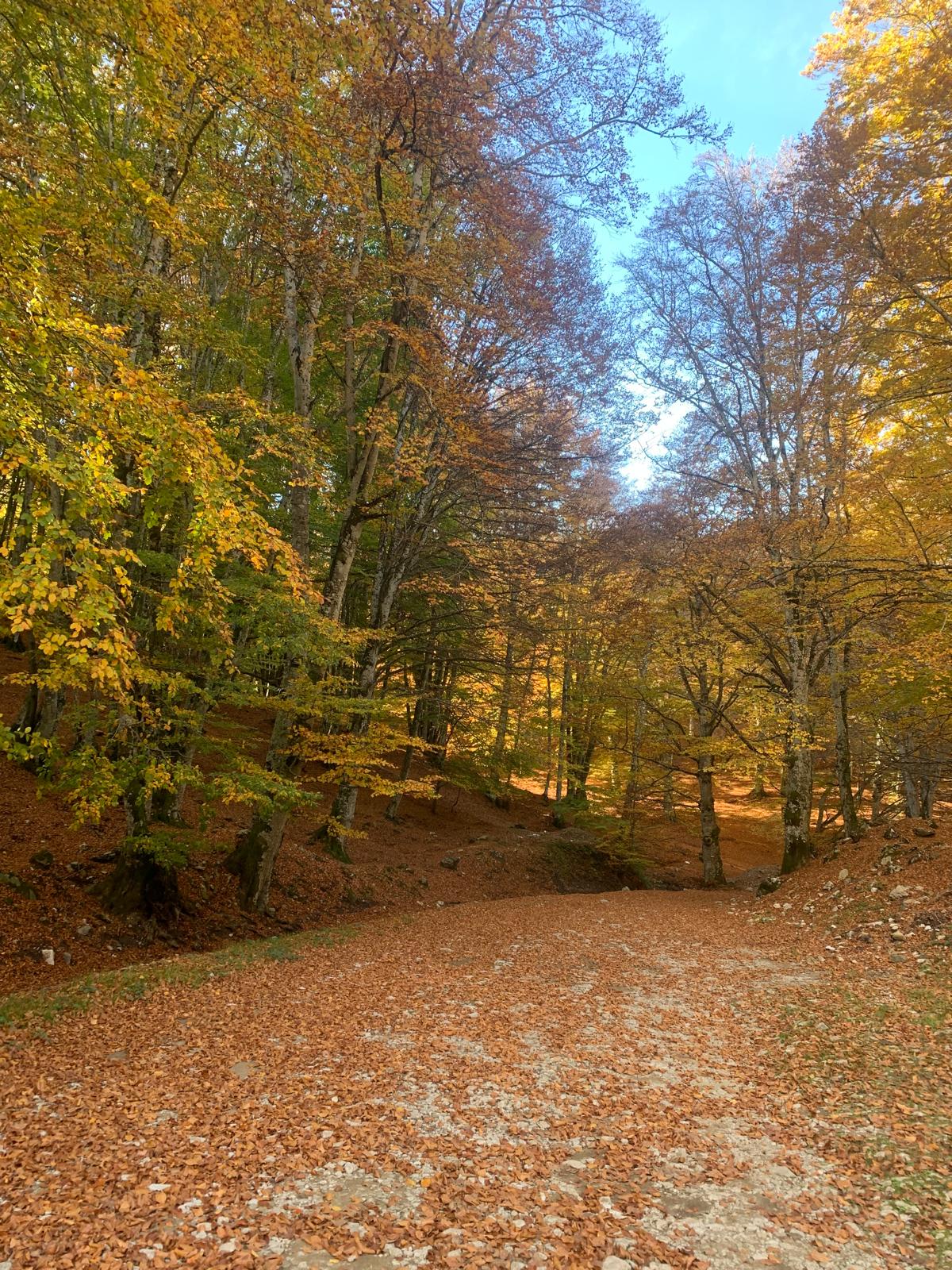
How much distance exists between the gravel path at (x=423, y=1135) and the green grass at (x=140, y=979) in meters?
0.23

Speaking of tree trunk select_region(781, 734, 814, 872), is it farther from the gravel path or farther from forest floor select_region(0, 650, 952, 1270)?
the gravel path

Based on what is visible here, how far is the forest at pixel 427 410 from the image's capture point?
490 cm

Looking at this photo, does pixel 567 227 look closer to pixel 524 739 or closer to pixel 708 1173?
pixel 524 739

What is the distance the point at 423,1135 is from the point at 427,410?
40.7 ft

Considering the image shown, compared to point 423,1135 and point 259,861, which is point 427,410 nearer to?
point 259,861

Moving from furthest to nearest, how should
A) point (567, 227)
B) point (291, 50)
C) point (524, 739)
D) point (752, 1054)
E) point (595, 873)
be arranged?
1. point (524, 739)
2. point (595, 873)
3. point (567, 227)
4. point (291, 50)
5. point (752, 1054)

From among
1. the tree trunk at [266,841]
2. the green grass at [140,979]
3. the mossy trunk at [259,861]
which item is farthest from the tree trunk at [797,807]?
the mossy trunk at [259,861]

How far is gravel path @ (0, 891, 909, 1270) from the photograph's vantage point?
102 inches

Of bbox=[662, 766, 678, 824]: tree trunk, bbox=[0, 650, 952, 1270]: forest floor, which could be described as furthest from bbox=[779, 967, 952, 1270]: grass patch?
bbox=[662, 766, 678, 824]: tree trunk

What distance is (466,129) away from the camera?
820cm

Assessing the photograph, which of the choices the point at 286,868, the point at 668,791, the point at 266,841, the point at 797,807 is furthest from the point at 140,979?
the point at 668,791

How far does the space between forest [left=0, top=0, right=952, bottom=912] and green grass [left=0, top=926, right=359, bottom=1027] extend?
54.6 inches

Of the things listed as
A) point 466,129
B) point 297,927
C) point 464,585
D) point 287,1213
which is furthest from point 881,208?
point 297,927

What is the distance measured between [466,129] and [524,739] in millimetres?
14175
